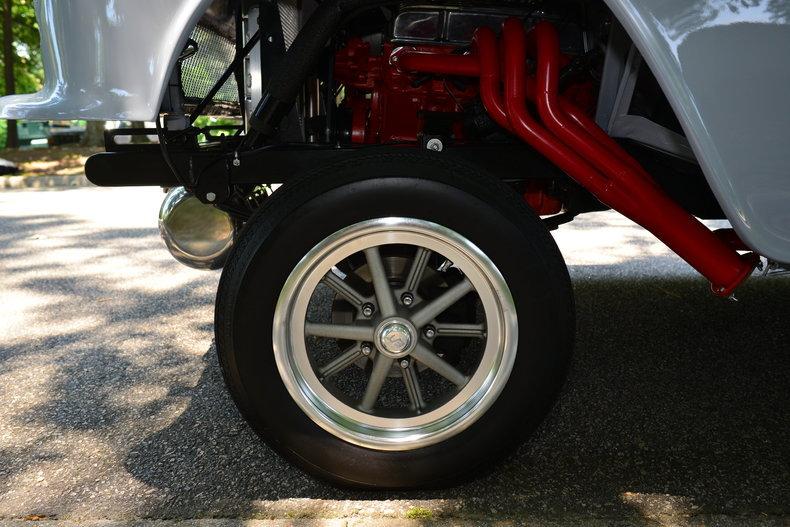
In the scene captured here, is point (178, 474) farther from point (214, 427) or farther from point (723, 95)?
point (723, 95)

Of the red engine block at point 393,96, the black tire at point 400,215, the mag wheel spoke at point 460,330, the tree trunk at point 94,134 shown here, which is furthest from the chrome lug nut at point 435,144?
the tree trunk at point 94,134

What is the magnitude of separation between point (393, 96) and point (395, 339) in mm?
1055

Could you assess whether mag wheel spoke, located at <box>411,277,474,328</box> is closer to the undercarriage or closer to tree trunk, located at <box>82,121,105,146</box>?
the undercarriage

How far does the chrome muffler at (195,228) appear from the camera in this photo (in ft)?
8.48

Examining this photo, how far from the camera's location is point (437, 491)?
5.82ft

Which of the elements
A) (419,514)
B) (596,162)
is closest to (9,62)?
(596,162)

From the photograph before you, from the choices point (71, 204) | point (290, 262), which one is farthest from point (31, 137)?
point (290, 262)

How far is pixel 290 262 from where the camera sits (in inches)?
65.3

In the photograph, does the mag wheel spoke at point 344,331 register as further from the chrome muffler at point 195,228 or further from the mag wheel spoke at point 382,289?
the chrome muffler at point 195,228

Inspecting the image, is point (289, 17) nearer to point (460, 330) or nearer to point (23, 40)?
point (460, 330)

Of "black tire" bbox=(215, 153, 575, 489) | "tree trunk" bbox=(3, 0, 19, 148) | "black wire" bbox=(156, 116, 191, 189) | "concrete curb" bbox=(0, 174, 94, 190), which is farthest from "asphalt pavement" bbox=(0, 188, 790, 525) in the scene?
"tree trunk" bbox=(3, 0, 19, 148)

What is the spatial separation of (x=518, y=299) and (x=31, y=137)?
2403cm

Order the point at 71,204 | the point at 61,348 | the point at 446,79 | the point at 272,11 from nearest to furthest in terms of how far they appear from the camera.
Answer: the point at 272,11 → the point at 446,79 → the point at 61,348 → the point at 71,204

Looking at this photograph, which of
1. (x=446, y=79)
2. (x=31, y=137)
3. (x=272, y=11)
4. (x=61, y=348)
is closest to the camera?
(x=272, y=11)
